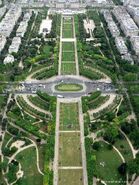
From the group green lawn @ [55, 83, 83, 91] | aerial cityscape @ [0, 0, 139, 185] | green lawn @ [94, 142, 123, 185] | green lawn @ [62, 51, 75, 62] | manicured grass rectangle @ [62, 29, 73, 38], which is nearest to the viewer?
green lawn @ [94, 142, 123, 185]

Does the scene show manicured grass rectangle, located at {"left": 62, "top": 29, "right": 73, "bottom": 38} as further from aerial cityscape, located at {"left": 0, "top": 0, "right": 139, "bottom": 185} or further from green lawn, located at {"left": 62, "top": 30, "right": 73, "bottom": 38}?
aerial cityscape, located at {"left": 0, "top": 0, "right": 139, "bottom": 185}

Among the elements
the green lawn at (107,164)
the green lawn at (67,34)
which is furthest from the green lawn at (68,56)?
the green lawn at (107,164)

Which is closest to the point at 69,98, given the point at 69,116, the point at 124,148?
the point at 69,116

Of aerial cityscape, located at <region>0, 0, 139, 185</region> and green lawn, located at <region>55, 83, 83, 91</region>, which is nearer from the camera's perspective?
aerial cityscape, located at <region>0, 0, 139, 185</region>

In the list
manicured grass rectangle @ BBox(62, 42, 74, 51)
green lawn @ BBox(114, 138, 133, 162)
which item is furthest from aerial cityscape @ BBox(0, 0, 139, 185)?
manicured grass rectangle @ BBox(62, 42, 74, 51)

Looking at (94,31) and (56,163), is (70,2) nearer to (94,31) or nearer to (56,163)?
(94,31)

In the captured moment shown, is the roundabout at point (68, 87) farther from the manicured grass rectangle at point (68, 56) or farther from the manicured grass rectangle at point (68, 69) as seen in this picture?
the manicured grass rectangle at point (68, 56)
